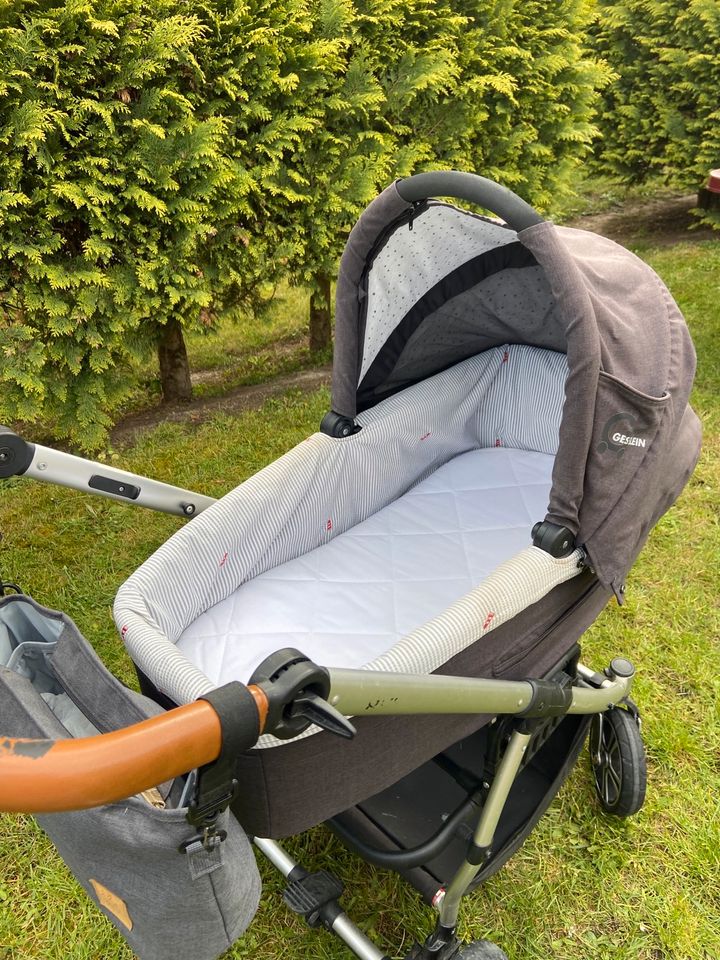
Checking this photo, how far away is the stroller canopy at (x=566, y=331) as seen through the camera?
5.37 ft

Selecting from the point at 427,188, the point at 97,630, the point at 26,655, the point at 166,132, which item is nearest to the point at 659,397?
the point at 427,188

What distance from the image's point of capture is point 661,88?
6.37m

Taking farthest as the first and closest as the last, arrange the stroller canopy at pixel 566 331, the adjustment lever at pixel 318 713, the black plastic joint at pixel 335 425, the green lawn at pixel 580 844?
1. the black plastic joint at pixel 335 425
2. the green lawn at pixel 580 844
3. the stroller canopy at pixel 566 331
4. the adjustment lever at pixel 318 713

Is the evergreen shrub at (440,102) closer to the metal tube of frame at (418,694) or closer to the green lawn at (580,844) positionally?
the green lawn at (580,844)

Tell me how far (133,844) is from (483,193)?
4.56 ft

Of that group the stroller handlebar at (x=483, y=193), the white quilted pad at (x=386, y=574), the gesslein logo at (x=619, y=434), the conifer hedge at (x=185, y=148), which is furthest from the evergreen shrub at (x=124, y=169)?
the gesslein logo at (x=619, y=434)

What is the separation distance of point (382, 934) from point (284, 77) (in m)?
3.49

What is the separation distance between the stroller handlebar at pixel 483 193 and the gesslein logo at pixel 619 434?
1.53 feet

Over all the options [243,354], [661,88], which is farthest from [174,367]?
[661,88]

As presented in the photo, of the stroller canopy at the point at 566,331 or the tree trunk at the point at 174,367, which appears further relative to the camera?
the tree trunk at the point at 174,367

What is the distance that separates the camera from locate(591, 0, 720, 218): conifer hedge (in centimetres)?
598

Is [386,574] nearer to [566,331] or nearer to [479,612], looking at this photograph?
[479,612]

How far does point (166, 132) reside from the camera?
128 inches

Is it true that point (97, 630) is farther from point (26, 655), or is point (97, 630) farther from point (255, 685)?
point (255, 685)
